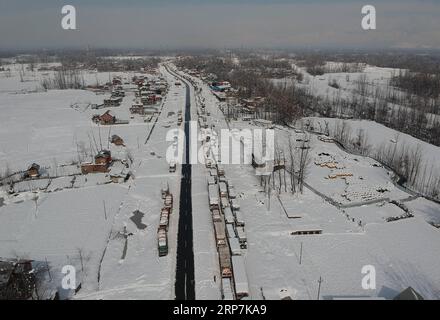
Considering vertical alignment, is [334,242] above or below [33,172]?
below

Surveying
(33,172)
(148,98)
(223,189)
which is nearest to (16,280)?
(223,189)

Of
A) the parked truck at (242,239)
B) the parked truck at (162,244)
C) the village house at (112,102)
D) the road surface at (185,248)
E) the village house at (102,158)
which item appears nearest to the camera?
the road surface at (185,248)

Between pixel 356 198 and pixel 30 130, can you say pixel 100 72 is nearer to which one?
pixel 30 130

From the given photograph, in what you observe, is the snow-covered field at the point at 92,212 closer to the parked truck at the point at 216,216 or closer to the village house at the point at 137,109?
the parked truck at the point at 216,216

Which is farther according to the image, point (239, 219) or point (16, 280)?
point (239, 219)

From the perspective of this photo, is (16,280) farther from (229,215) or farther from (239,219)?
(239,219)

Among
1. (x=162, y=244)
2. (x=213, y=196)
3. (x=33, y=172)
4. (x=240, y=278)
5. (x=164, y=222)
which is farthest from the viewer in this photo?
(x=33, y=172)

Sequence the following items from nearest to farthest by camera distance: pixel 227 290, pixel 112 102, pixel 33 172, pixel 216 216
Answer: pixel 227 290 → pixel 216 216 → pixel 33 172 → pixel 112 102

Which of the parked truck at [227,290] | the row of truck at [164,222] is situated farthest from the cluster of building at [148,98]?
Result: the parked truck at [227,290]

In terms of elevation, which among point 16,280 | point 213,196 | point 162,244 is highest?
point 213,196
